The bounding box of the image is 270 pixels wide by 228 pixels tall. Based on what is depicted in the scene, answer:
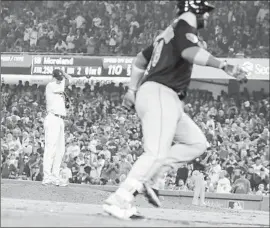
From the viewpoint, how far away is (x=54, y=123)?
12.2 meters

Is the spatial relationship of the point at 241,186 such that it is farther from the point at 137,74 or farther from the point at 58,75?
the point at 137,74

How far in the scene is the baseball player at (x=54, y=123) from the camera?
12203mm

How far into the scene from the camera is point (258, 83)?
24.4 metres

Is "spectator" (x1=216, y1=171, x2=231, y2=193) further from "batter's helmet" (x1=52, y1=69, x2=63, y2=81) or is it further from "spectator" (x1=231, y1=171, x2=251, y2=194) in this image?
"batter's helmet" (x1=52, y1=69, x2=63, y2=81)

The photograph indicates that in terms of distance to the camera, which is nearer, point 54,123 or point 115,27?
point 54,123

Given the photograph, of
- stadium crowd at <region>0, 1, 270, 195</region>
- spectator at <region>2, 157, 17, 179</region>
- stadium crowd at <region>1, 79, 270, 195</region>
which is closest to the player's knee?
stadium crowd at <region>0, 1, 270, 195</region>

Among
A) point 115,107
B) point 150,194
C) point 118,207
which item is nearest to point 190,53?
point 150,194

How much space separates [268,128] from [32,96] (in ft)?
27.8

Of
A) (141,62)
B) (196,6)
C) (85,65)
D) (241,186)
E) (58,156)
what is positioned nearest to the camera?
(196,6)

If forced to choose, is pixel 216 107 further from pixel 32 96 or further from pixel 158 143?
pixel 158 143

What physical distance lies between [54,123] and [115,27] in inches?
577

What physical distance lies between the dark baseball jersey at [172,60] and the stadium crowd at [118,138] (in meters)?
7.81

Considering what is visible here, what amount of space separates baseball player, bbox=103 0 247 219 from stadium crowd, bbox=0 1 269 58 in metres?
17.2

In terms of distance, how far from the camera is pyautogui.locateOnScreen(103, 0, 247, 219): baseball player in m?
6.11
